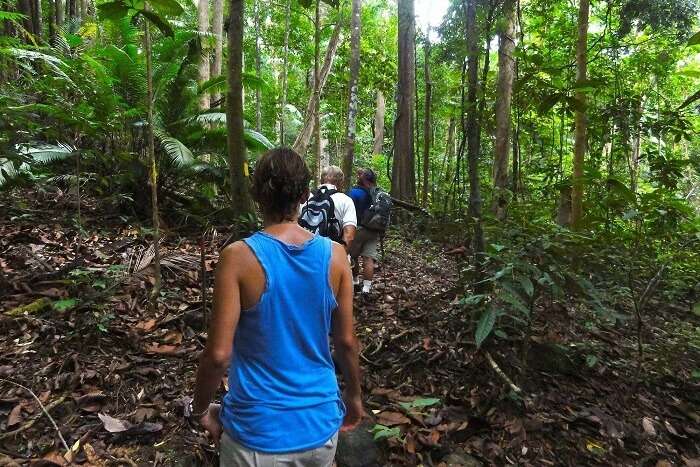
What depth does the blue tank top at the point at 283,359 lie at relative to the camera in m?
1.50

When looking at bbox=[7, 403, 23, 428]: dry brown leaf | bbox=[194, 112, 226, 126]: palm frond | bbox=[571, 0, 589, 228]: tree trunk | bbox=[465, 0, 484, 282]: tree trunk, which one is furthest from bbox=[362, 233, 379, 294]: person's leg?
bbox=[7, 403, 23, 428]: dry brown leaf

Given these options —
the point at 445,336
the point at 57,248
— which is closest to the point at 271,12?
the point at 57,248

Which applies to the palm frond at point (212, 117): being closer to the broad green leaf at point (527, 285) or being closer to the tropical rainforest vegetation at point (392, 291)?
the tropical rainforest vegetation at point (392, 291)

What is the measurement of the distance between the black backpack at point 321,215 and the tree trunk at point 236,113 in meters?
0.56

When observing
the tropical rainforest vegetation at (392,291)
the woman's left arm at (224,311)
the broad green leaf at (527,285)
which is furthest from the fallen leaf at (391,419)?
the woman's left arm at (224,311)

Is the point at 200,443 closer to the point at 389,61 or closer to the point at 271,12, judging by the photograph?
the point at 389,61

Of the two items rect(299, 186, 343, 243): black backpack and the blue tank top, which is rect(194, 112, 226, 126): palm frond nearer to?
rect(299, 186, 343, 243): black backpack

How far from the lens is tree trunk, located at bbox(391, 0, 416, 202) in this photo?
11.0 metres

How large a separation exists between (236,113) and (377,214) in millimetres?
2078

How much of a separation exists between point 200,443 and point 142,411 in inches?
20.4

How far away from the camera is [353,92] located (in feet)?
33.7

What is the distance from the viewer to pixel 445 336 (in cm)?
415

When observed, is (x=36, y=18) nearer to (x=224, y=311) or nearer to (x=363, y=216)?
(x=363, y=216)

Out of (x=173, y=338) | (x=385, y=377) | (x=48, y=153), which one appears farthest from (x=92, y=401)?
(x=48, y=153)
